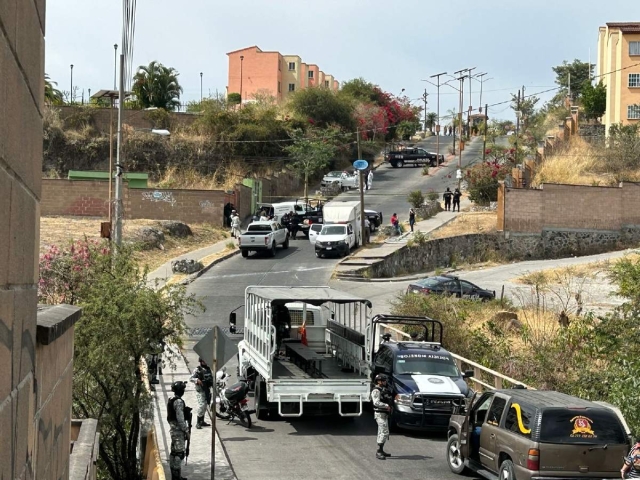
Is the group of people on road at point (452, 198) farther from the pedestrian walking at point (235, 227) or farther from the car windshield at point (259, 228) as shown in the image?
the car windshield at point (259, 228)

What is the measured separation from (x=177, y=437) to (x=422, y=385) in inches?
250

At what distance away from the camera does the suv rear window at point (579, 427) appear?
13609 mm

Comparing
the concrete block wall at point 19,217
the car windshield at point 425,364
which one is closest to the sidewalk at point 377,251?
the car windshield at point 425,364

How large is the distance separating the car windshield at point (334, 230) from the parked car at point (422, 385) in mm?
27410

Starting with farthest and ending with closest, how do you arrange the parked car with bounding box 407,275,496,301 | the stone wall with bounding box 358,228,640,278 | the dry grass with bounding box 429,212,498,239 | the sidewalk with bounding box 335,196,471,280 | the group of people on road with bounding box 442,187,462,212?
1. the group of people on road with bounding box 442,187,462,212
2. the dry grass with bounding box 429,212,498,239
3. the stone wall with bounding box 358,228,640,278
4. the sidewalk with bounding box 335,196,471,280
5. the parked car with bounding box 407,275,496,301

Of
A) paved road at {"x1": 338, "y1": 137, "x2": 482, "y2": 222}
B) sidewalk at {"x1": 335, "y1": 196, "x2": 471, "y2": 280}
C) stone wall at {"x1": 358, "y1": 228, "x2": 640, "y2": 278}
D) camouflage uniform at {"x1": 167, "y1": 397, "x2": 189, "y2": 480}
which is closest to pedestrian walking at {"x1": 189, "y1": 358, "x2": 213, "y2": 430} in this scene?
camouflage uniform at {"x1": 167, "y1": 397, "x2": 189, "y2": 480}

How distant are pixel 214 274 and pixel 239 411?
2353 cm

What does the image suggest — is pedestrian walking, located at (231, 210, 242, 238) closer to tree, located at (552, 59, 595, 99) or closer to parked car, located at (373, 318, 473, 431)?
Answer: parked car, located at (373, 318, 473, 431)

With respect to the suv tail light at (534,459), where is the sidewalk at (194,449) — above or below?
below

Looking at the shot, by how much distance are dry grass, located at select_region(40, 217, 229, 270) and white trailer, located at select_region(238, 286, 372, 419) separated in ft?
67.5

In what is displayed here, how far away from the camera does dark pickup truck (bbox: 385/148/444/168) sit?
88.9m

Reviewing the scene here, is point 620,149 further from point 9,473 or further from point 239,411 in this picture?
point 9,473

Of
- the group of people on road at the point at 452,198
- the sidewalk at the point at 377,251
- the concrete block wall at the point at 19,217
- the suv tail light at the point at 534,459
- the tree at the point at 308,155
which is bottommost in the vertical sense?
the suv tail light at the point at 534,459

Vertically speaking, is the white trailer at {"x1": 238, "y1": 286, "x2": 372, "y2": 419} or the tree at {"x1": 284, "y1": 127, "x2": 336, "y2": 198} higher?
the tree at {"x1": 284, "y1": 127, "x2": 336, "y2": 198}
